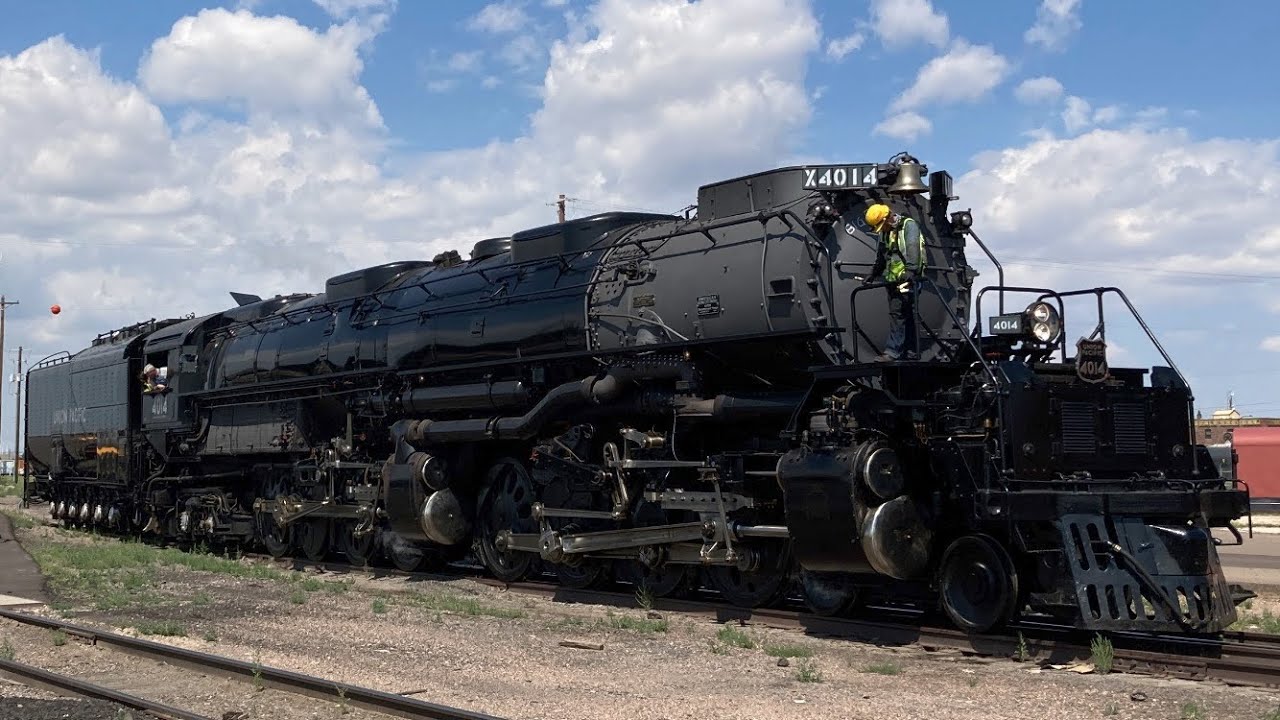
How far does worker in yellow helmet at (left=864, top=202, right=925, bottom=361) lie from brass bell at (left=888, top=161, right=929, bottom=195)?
0.57 meters

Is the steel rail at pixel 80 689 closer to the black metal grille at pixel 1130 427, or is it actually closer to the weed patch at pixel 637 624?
the weed patch at pixel 637 624

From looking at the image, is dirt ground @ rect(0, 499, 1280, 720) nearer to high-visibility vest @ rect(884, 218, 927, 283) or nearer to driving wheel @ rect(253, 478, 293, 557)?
high-visibility vest @ rect(884, 218, 927, 283)

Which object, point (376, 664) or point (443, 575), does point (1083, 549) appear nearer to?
point (376, 664)

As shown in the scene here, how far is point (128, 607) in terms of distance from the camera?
14141 millimetres

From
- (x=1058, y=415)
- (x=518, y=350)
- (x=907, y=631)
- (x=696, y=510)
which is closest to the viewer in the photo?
(x=1058, y=415)

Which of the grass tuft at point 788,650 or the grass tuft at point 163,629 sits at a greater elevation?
the grass tuft at point 163,629

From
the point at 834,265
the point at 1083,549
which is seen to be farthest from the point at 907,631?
the point at 834,265

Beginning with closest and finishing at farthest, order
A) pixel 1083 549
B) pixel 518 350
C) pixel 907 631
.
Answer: pixel 1083 549 → pixel 907 631 → pixel 518 350

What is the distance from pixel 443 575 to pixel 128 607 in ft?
14.0

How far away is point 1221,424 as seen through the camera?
52969 mm

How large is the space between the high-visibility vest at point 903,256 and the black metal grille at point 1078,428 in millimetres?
1834

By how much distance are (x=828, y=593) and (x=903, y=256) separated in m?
3.35

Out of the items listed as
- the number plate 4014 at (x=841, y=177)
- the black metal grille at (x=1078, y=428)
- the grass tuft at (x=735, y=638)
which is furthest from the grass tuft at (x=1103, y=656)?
the number plate 4014 at (x=841, y=177)

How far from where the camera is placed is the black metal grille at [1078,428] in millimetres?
10375
